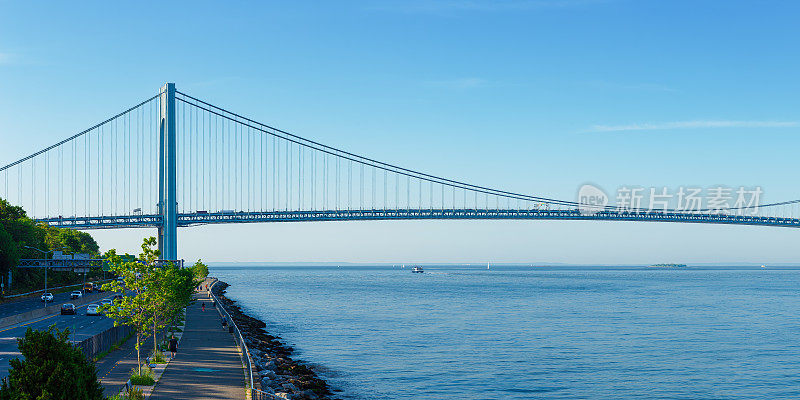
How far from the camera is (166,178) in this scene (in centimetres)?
10050

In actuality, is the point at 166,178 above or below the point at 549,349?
above

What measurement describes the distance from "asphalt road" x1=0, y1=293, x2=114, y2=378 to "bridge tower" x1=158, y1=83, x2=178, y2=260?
2356 cm

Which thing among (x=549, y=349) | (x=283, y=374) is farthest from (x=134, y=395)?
(x=549, y=349)

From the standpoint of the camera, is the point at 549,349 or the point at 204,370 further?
the point at 549,349

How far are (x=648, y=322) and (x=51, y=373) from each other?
7289cm

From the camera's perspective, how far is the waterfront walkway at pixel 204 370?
2814 cm

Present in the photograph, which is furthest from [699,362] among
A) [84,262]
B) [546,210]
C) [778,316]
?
[546,210]

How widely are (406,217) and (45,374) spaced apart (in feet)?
375

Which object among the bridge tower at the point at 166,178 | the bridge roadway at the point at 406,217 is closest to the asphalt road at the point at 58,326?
the bridge tower at the point at 166,178

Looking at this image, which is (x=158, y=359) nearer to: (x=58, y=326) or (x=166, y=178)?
(x=58, y=326)

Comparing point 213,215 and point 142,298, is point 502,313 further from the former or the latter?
point 142,298

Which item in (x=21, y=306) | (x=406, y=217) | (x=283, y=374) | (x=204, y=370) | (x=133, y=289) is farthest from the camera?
(x=406, y=217)

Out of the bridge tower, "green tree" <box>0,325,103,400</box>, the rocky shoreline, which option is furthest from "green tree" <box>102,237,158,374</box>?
the bridge tower

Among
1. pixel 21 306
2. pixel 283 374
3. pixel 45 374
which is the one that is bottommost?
pixel 283 374
